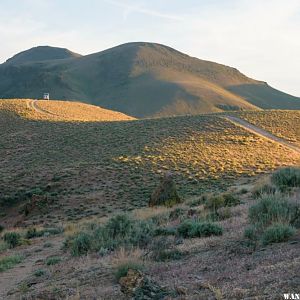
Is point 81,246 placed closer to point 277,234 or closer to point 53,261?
point 53,261

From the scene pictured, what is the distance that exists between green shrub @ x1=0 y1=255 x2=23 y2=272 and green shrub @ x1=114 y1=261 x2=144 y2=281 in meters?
4.43

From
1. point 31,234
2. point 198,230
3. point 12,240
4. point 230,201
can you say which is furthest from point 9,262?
point 230,201

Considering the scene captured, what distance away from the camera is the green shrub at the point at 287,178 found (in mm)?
18578

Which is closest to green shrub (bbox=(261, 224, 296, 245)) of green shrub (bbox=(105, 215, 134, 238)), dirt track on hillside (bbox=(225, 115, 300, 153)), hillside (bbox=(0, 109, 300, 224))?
green shrub (bbox=(105, 215, 134, 238))

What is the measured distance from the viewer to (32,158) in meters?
41.4

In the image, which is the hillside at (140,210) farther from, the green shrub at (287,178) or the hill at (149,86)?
the hill at (149,86)

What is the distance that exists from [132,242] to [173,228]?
5.15 feet

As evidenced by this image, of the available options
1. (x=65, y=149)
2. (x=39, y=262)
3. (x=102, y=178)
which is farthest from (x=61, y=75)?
(x=39, y=262)

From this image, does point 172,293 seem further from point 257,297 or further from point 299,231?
point 299,231

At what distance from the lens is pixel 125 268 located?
816 centimetres

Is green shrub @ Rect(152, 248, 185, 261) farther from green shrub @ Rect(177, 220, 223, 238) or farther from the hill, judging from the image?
the hill

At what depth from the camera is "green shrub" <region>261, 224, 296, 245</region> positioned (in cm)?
862

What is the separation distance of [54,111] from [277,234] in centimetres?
6243

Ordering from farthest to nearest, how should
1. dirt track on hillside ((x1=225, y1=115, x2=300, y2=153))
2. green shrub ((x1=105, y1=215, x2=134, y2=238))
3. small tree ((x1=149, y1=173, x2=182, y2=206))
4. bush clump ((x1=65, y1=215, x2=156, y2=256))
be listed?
dirt track on hillside ((x1=225, y1=115, x2=300, y2=153))
small tree ((x1=149, y1=173, x2=182, y2=206))
green shrub ((x1=105, y1=215, x2=134, y2=238))
bush clump ((x1=65, y1=215, x2=156, y2=256))
